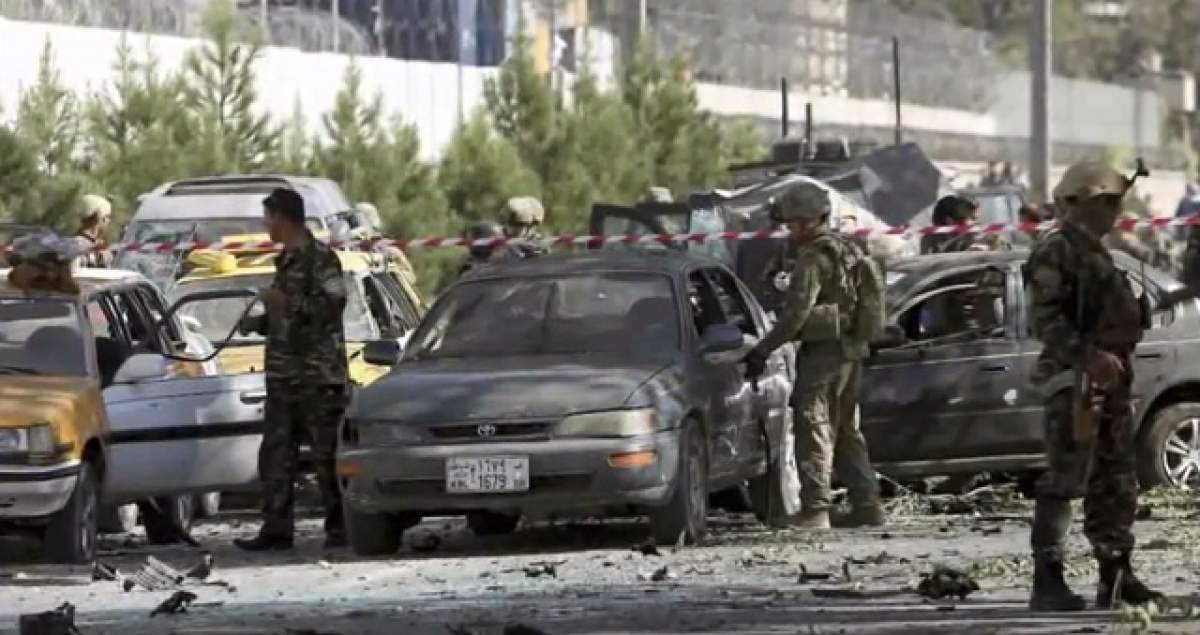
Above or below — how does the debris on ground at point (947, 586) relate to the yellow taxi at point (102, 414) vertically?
below

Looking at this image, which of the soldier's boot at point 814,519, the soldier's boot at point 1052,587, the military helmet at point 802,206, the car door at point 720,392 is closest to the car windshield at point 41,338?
the car door at point 720,392

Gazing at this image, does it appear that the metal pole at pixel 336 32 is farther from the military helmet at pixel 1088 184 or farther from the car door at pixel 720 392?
the military helmet at pixel 1088 184

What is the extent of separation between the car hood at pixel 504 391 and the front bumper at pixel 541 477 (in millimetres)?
155

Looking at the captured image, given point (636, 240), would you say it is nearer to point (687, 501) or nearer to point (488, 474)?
point (687, 501)

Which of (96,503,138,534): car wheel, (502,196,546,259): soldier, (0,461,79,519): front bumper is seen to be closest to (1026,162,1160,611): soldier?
(0,461,79,519): front bumper

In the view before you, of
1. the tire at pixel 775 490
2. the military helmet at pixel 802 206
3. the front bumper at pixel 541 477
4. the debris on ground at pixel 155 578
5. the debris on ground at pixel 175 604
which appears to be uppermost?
the military helmet at pixel 802 206

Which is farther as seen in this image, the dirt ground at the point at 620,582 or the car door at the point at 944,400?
the car door at the point at 944,400

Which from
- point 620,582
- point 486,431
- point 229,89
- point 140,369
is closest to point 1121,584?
point 620,582

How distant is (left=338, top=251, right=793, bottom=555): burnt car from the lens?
13789mm

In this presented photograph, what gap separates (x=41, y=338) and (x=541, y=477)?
8.65 feet

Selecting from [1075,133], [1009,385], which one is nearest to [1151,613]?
[1009,385]

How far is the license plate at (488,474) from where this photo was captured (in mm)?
13719

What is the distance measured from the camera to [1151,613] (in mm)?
10172

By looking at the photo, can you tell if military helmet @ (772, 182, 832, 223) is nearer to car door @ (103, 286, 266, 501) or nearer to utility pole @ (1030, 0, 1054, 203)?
car door @ (103, 286, 266, 501)
